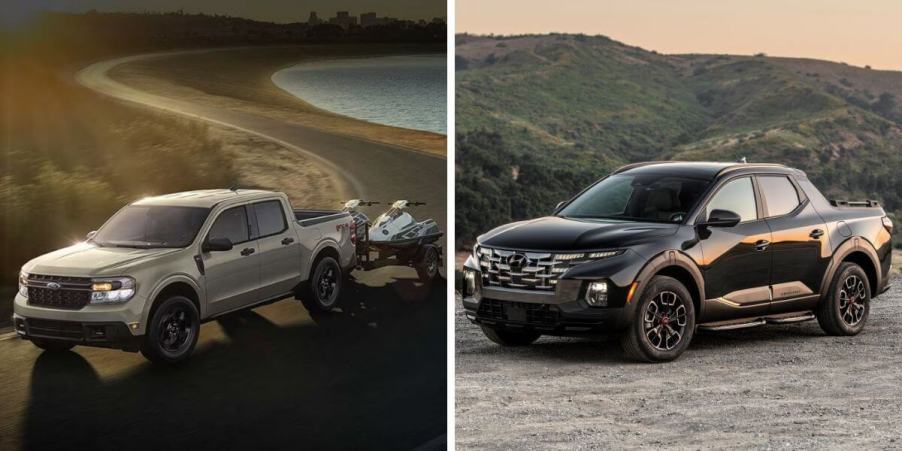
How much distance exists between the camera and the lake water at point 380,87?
586 cm

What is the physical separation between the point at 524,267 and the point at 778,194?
3.12 metres

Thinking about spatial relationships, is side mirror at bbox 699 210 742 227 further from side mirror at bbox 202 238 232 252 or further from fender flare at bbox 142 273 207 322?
fender flare at bbox 142 273 207 322

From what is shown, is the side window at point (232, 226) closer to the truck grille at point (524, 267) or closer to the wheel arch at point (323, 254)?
the wheel arch at point (323, 254)

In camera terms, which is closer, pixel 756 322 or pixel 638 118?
pixel 756 322

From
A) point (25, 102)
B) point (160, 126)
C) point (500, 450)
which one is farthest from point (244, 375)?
point (500, 450)

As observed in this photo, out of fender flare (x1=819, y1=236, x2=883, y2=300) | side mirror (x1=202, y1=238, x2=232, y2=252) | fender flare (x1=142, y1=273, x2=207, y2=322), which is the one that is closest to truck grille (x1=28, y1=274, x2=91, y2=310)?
fender flare (x1=142, y1=273, x2=207, y2=322)

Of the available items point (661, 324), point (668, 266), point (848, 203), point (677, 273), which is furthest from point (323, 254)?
point (848, 203)

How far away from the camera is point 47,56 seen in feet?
15.5

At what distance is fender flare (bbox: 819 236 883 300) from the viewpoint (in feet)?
43.0

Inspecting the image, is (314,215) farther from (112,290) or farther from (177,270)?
(112,290)

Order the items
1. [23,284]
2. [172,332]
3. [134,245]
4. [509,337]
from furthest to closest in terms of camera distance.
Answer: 1. [509,337]
2. [172,332]
3. [134,245]
4. [23,284]

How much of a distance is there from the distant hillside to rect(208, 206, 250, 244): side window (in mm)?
27698

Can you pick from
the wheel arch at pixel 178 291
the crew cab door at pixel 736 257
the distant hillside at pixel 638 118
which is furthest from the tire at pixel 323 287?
the distant hillside at pixel 638 118

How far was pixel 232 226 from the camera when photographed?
5.39m
